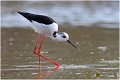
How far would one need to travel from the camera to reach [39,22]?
10.3 meters

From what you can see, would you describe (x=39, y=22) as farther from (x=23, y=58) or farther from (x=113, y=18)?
(x=113, y=18)

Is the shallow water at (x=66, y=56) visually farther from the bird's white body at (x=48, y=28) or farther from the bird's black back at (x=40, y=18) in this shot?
the bird's black back at (x=40, y=18)

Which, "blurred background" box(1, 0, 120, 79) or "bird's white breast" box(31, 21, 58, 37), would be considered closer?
"blurred background" box(1, 0, 120, 79)

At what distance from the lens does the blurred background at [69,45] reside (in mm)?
8789

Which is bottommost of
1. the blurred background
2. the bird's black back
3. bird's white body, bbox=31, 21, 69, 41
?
the blurred background

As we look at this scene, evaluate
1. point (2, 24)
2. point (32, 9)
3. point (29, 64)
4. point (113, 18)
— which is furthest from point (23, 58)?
point (32, 9)

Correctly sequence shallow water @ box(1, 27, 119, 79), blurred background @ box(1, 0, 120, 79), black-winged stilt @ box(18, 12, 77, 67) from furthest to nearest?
black-winged stilt @ box(18, 12, 77, 67) < blurred background @ box(1, 0, 120, 79) < shallow water @ box(1, 27, 119, 79)

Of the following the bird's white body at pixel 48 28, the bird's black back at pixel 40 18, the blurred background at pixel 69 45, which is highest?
the bird's black back at pixel 40 18

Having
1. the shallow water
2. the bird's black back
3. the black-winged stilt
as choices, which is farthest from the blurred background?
the black-winged stilt

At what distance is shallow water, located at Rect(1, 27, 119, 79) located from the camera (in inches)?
337

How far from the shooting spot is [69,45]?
1273 centimetres

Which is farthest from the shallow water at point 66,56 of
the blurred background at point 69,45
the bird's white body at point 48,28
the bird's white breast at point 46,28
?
the bird's white breast at point 46,28

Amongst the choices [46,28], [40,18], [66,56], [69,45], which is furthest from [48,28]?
[69,45]

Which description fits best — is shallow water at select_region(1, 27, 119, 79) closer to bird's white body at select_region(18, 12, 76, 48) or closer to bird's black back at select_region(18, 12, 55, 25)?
bird's white body at select_region(18, 12, 76, 48)
